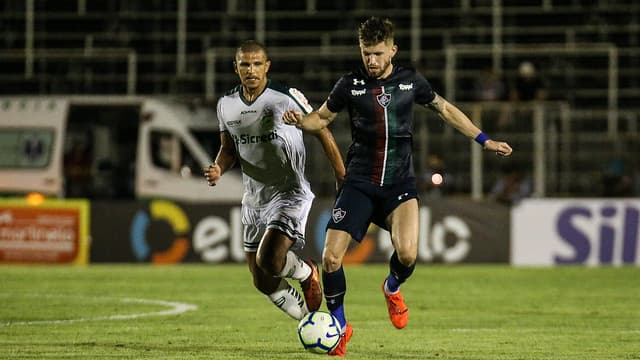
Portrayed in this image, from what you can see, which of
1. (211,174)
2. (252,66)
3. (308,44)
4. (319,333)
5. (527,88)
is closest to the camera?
(319,333)

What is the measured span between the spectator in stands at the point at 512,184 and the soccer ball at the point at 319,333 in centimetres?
1315

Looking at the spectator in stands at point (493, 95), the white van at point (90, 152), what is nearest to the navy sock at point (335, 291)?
the spectator in stands at point (493, 95)

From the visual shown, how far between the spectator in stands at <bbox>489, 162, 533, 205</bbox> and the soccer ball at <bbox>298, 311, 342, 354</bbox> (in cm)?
1315

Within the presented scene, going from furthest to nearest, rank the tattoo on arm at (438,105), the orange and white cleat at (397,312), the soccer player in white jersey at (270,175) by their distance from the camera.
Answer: the soccer player in white jersey at (270,175) → the orange and white cleat at (397,312) → the tattoo on arm at (438,105)

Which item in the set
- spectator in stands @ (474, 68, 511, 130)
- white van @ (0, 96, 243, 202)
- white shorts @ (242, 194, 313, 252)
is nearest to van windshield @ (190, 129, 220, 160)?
white van @ (0, 96, 243, 202)

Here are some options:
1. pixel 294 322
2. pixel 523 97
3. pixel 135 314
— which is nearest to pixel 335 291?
pixel 294 322

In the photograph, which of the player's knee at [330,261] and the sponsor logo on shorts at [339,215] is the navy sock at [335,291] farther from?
the sponsor logo on shorts at [339,215]

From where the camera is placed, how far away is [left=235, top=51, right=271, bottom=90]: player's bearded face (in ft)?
32.4

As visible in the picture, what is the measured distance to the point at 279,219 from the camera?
9.98 m

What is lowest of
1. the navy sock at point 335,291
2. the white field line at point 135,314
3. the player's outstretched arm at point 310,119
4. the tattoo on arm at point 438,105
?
the white field line at point 135,314

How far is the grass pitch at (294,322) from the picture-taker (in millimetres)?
9742

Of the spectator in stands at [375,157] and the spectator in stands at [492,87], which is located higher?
the spectator in stands at [492,87]

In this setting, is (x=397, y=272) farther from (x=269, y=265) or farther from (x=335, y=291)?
(x=269, y=265)

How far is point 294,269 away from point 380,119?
1445mm
